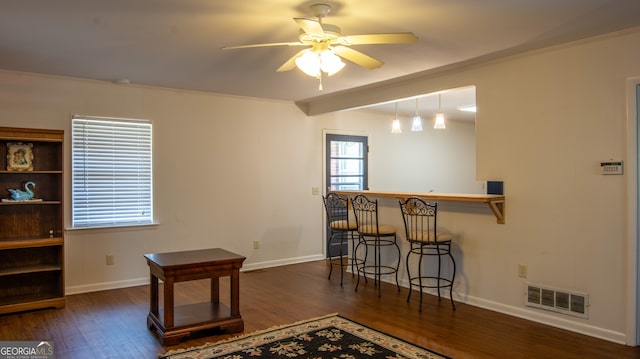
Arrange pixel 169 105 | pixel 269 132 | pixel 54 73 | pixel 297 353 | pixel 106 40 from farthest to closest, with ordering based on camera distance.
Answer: pixel 269 132, pixel 169 105, pixel 54 73, pixel 106 40, pixel 297 353

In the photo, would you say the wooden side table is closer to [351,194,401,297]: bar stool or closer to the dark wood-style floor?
the dark wood-style floor

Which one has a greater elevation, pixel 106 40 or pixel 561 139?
pixel 106 40

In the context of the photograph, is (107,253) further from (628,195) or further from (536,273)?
(628,195)

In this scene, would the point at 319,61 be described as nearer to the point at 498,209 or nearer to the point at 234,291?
the point at 234,291

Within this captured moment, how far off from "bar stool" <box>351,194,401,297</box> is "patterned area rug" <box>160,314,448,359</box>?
123 cm

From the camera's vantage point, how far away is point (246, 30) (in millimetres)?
3225

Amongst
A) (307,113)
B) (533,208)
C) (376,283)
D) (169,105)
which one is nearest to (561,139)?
(533,208)

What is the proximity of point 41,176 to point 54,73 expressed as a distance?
3.47ft

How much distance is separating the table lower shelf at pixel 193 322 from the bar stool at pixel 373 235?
169cm

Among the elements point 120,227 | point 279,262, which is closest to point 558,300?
point 279,262

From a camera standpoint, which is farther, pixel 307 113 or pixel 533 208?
pixel 307 113

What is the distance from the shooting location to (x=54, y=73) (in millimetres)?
4605

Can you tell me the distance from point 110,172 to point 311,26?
Result: 11.5 feet

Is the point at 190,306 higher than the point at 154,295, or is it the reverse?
the point at 154,295
